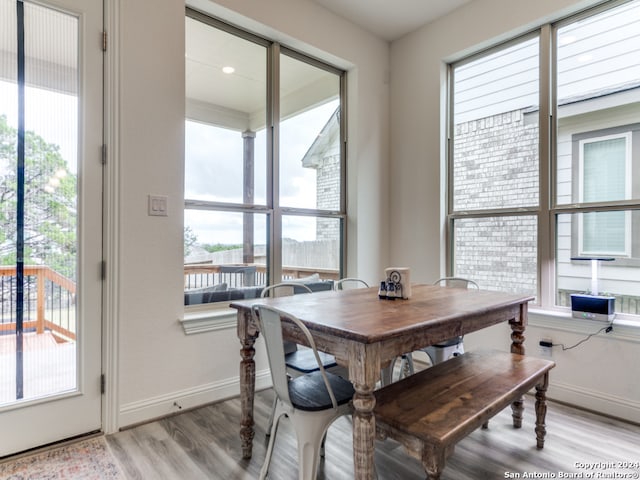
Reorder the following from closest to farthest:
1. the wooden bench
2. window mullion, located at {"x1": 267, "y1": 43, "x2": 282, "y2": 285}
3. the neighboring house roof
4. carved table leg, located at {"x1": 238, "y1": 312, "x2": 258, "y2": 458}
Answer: the wooden bench, carved table leg, located at {"x1": 238, "y1": 312, "x2": 258, "y2": 458}, window mullion, located at {"x1": 267, "y1": 43, "x2": 282, "y2": 285}, the neighboring house roof

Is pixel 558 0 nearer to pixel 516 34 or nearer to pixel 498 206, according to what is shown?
pixel 516 34

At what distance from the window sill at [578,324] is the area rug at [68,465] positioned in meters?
2.74

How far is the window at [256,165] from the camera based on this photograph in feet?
8.60

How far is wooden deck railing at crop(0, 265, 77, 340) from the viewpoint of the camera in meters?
1.90

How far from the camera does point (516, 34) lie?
115 inches

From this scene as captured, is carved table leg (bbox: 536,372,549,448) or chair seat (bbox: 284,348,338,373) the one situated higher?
chair seat (bbox: 284,348,338,373)

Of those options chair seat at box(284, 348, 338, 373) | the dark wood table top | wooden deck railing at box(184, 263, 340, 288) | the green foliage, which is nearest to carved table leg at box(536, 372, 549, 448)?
the dark wood table top

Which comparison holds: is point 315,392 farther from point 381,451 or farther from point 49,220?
point 49,220

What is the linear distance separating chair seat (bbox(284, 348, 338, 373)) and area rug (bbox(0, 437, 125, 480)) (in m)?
0.92

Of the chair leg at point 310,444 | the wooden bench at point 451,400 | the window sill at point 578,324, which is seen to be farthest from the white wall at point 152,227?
the window sill at point 578,324

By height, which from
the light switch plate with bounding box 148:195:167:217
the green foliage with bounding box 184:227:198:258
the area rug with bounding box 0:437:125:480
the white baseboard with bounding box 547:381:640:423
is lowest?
the area rug with bounding box 0:437:125:480

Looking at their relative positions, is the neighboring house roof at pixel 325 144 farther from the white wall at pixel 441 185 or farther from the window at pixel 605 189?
the window at pixel 605 189

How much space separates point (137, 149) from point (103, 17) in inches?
29.9

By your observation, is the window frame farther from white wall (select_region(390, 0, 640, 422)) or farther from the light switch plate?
the light switch plate
